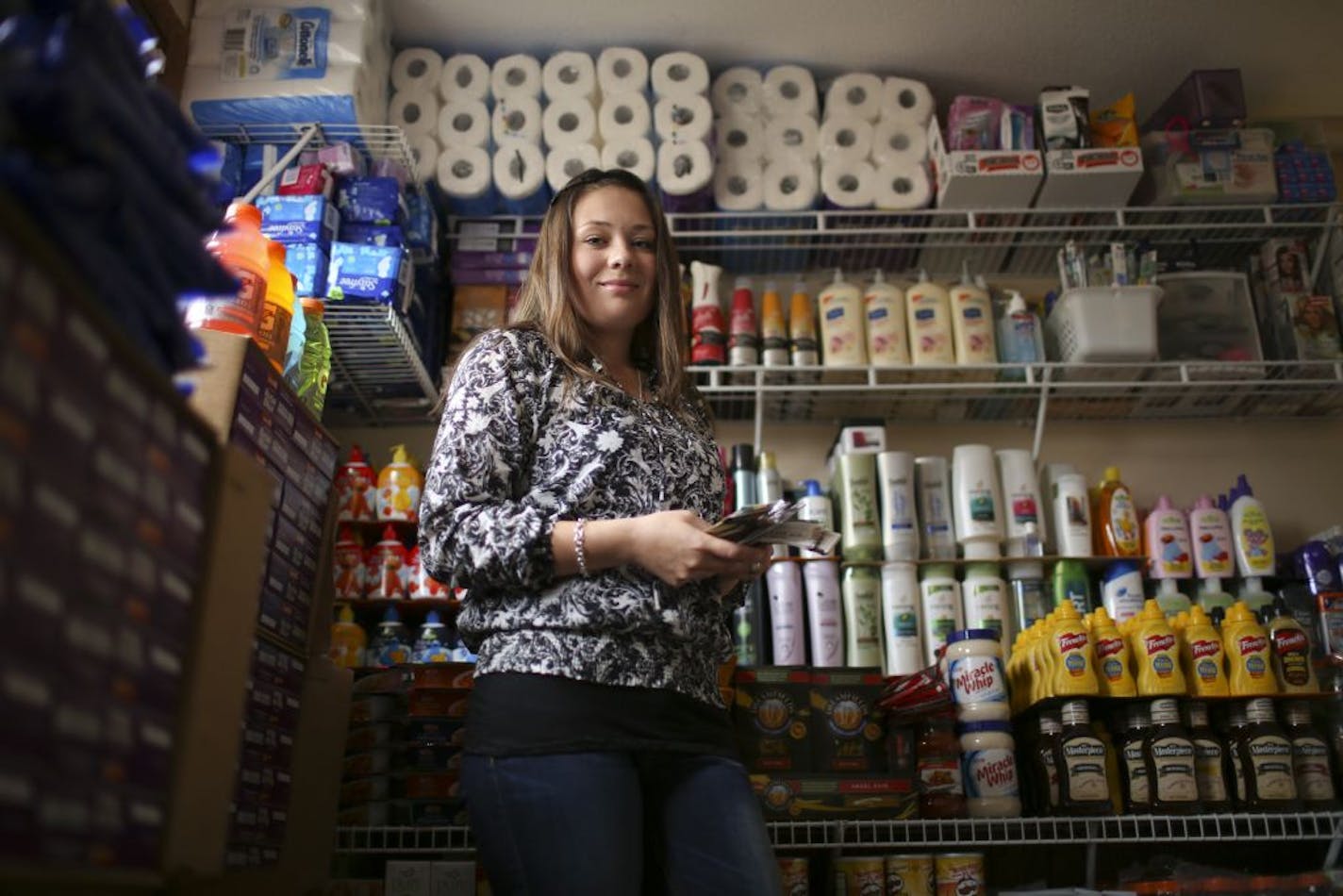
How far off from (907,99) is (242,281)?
9.25 feet

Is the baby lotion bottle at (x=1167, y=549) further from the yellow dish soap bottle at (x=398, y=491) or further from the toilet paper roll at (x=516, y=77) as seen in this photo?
the toilet paper roll at (x=516, y=77)

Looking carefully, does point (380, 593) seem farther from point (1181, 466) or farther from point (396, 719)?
point (1181, 466)

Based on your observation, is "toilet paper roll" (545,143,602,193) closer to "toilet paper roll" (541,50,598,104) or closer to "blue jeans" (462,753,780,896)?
"toilet paper roll" (541,50,598,104)

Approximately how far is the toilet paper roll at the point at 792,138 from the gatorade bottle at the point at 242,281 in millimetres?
2240

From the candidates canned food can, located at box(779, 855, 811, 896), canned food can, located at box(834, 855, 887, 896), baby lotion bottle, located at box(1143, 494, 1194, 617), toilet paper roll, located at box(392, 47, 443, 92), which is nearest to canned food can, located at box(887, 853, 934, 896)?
canned food can, located at box(834, 855, 887, 896)

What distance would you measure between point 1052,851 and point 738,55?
2778mm

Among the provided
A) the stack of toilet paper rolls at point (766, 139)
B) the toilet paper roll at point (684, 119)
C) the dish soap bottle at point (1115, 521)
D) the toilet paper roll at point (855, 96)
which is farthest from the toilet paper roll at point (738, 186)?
the dish soap bottle at point (1115, 521)

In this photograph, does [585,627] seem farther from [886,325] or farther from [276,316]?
[886,325]

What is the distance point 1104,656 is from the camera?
282 centimetres

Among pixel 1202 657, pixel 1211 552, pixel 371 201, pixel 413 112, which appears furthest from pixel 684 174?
pixel 1202 657

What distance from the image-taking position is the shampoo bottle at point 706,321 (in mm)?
3652

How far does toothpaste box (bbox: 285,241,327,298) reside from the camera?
123 inches

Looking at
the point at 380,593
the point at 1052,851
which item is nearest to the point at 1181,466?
the point at 1052,851

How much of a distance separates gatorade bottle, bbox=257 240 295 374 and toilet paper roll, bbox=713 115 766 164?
2079 millimetres
